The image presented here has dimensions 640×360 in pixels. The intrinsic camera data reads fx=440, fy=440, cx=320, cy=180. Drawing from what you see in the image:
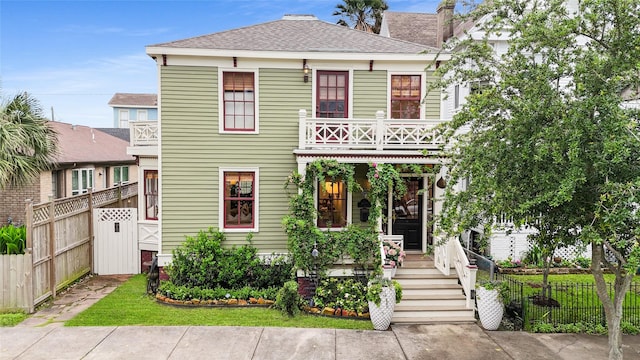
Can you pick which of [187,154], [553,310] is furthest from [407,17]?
[553,310]

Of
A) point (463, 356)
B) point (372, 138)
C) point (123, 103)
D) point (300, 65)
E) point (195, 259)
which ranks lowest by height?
point (463, 356)

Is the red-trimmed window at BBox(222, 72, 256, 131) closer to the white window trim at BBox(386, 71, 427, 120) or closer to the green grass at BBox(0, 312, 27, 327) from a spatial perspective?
the white window trim at BBox(386, 71, 427, 120)

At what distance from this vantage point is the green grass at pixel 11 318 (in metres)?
9.65

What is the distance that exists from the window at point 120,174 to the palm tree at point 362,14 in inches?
737

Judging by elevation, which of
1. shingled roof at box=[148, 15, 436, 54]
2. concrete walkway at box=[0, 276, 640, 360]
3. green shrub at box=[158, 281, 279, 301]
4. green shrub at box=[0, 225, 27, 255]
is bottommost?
concrete walkway at box=[0, 276, 640, 360]

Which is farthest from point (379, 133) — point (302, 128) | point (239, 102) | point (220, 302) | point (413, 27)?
point (413, 27)

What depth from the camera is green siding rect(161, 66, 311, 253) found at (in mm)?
12398

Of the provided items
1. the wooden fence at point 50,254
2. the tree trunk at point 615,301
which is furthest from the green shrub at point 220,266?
the tree trunk at point 615,301

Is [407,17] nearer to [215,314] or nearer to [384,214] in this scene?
[384,214]

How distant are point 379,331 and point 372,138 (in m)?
4.99

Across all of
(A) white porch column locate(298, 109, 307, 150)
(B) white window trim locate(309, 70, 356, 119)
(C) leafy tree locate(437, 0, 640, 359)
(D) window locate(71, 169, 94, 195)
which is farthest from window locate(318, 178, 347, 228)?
(D) window locate(71, 169, 94, 195)

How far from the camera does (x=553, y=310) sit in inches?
418

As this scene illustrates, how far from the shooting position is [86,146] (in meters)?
21.1

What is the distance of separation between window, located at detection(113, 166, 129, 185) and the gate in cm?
1002
